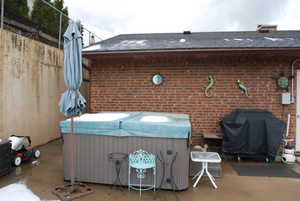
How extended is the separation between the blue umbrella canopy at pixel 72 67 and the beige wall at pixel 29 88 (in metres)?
2.80

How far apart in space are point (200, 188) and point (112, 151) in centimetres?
172

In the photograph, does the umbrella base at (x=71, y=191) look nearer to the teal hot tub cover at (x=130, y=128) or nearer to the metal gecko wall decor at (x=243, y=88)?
the teal hot tub cover at (x=130, y=128)

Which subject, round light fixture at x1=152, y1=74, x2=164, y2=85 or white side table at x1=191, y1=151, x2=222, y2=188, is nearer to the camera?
white side table at x1=191, y1=151, x2=222, y2=188

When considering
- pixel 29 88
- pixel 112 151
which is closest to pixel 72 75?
pixel 112 151

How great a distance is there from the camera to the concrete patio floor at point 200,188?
3.00 meters

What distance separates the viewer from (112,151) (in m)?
3.32

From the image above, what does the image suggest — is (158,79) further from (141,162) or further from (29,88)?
(29,88)

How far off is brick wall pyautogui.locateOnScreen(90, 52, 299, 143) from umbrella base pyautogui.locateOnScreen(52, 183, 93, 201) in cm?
287

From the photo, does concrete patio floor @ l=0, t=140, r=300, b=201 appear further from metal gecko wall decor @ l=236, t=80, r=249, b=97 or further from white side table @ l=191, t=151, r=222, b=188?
metal gecko wall decor @ l=236, t=80, r=249, b=97

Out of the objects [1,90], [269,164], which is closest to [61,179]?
[1,90]

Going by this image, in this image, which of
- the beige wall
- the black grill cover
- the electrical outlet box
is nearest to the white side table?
the black grill cover

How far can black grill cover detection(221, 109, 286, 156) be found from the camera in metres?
4.45

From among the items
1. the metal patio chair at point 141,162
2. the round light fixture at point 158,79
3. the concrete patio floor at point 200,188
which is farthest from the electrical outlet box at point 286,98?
the metal patio chair at point 141,162

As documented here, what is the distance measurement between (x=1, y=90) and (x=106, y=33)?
9.23 m
